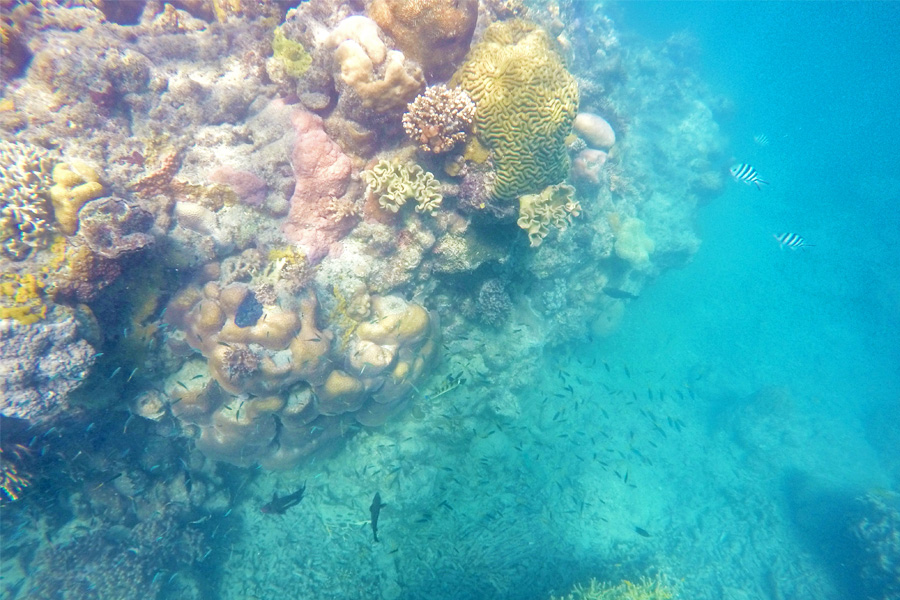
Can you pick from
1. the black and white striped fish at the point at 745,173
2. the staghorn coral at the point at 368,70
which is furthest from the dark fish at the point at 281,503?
A: the black and white striped fish at the point at 745,173

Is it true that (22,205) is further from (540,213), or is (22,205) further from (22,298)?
(540,213)

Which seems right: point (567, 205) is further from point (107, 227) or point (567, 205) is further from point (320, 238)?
point (107, 227)

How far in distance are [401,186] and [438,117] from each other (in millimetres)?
1133

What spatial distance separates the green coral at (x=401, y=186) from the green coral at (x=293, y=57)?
6.51ft

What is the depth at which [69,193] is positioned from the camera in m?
4.68

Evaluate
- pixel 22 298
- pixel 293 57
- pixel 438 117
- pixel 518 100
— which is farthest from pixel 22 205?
pixel 518 100

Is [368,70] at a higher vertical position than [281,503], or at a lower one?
higher

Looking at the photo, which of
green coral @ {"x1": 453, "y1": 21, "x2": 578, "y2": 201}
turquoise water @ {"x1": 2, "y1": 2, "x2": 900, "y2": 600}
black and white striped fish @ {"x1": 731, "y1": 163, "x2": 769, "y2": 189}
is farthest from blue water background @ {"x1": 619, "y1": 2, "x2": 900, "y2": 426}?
green coral @ {"x1": 453, "y1": 21, "x2": 578, "y2": 201}

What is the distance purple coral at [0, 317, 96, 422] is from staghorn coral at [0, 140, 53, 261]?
114 cm

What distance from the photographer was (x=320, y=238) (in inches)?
243

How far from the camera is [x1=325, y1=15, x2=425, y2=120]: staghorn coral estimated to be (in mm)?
5250

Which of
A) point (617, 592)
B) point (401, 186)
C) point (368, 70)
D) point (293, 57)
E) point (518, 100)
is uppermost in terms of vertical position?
point (518, 100)

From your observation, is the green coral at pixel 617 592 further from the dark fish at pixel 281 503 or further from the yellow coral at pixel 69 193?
the yellow coral at pixel 69 193

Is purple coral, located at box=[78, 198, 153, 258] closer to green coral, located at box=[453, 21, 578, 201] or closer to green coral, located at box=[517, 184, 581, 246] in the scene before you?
green coral, located at box=[453, 21, 578, 201]
